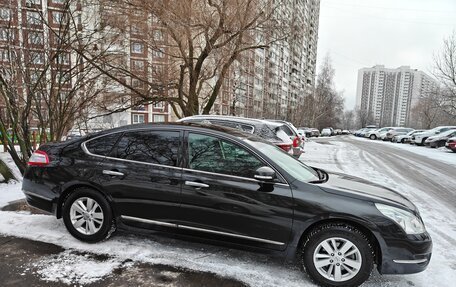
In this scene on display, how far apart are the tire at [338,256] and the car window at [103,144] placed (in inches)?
102

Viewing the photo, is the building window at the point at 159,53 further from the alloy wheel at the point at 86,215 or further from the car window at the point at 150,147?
the alloy wheel at the point at 86,215

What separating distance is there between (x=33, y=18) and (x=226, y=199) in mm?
7380

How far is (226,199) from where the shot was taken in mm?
3209

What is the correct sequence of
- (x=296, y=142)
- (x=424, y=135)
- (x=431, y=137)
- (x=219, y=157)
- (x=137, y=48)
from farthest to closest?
(x=424, y=135), (x=431, y=137), (x=137, y=48), (x=296, y=142), (x=219, y=157)

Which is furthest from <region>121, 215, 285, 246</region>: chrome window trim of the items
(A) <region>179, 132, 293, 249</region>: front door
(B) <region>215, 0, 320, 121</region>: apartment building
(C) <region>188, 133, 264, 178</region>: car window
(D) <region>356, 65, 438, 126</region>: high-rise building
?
(D) <region>356, 65, 438, 126</region>: high-rise building

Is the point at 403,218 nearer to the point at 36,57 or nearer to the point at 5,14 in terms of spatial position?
the point at 36,57

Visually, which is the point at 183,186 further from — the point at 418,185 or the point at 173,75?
the point at 173,75

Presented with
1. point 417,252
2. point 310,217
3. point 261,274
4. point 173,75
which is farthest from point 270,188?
point 173,75

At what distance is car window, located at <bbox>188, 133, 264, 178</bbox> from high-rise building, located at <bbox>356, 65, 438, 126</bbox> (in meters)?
109

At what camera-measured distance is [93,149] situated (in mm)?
3836

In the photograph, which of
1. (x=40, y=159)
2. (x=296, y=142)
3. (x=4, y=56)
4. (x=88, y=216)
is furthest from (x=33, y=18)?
(x=296, y=142)

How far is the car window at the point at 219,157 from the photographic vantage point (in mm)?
3311

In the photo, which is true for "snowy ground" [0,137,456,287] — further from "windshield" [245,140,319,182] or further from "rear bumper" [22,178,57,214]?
"windshield" [245,140,319,182]

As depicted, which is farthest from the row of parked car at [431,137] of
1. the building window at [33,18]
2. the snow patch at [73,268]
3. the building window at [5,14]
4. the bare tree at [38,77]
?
the building window at [5,14]
